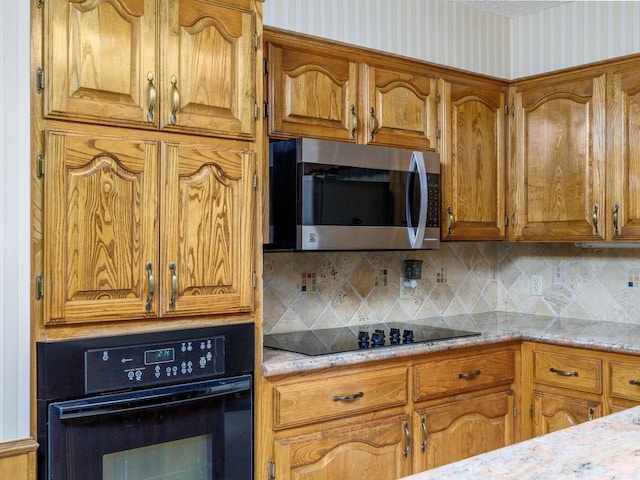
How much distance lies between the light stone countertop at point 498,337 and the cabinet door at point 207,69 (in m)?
0.82

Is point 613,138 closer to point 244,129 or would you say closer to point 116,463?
point 244,129

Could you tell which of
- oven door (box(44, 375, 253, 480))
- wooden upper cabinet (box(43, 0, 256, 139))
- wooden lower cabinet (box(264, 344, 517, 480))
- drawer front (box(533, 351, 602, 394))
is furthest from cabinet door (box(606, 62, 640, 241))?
oven door (box(44, 375, 253, 480))

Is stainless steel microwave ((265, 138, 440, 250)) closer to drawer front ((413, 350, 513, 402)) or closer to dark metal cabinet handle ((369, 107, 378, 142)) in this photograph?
dark metal cabinet handle ((369, 107, 378, 142))

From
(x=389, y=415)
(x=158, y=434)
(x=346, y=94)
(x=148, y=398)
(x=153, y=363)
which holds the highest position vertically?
(x=346, y=94)

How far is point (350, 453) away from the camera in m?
2.53

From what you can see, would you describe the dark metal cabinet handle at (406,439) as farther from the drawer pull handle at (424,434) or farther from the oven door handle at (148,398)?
the oven door handle at (148,398)

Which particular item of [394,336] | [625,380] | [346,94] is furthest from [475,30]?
[625,380]

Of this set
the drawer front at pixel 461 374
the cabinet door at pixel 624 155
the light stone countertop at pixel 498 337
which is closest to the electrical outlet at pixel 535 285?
the light stone countertop at pixel 498 337

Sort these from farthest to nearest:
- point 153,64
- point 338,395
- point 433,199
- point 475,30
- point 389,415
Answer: point 475,30
point 433,199
point 389,415
point 338,395
point 153,64

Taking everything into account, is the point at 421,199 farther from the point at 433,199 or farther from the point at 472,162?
the point at 472,162

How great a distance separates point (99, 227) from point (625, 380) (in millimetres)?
2143

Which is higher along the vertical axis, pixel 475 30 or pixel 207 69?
pixel 475 30

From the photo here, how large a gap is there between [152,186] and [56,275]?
391 mm

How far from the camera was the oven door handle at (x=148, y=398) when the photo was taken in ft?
6.18
